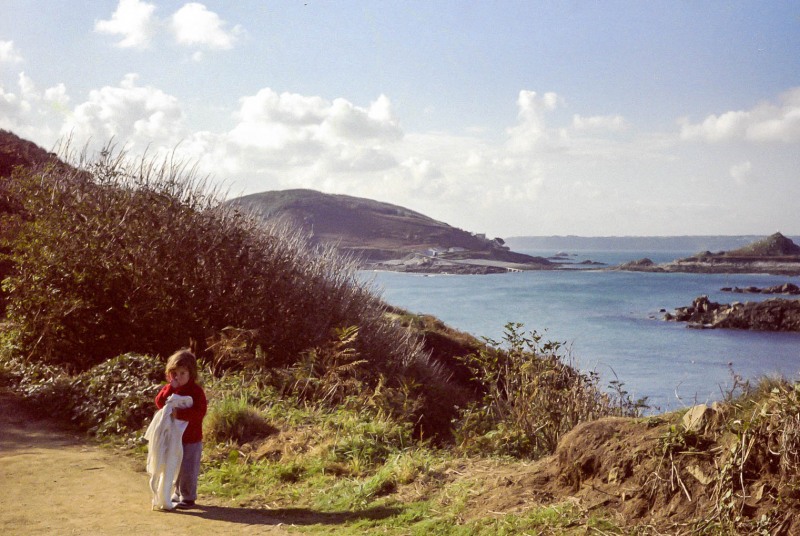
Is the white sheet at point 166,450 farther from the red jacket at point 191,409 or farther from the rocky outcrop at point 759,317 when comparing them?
the rocky outcrop at point 759,317

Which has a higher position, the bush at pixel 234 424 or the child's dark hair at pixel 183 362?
the child's dark hair at pixel 183 362

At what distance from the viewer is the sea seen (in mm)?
40906

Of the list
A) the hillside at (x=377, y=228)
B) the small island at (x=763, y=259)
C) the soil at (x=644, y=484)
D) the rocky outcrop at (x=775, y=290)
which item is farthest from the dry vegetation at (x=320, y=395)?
the small island at (x=763, y=259)

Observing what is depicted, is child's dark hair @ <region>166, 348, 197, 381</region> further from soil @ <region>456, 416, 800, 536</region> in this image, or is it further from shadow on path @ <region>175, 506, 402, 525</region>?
→ soil @ <region>456, 416, 800, 536</region>

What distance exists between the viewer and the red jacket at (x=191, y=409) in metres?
6.82

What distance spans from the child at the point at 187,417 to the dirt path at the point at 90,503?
0.23 metres

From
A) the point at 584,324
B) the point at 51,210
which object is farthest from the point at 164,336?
the point at 584,324

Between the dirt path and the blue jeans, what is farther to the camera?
the blue jeans

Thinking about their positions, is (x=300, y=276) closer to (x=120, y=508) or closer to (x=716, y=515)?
(x=120, y=508)

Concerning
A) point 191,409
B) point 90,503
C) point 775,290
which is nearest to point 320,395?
point 191,409

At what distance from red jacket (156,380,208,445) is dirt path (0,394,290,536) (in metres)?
0.67

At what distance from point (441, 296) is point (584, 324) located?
15755 millimetres

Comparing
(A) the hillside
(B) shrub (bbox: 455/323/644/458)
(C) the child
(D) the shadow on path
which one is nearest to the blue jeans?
(C) the child

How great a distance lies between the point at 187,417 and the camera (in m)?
6.82
